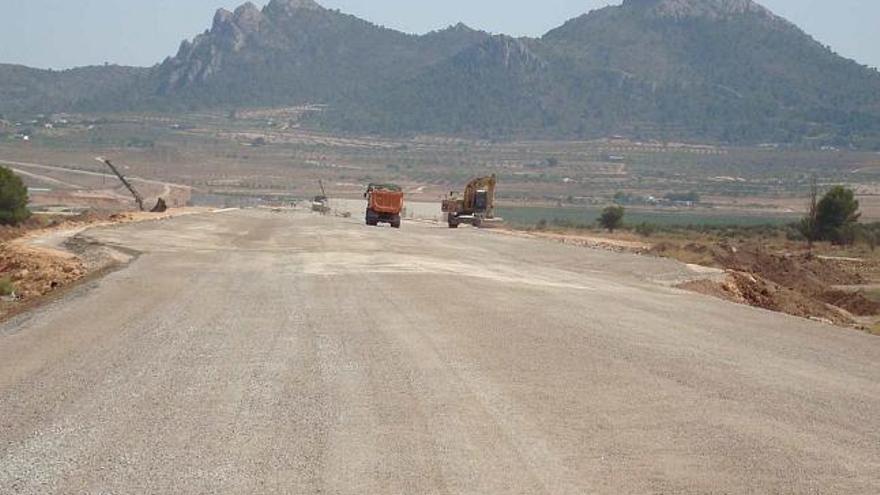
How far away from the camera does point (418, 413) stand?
10.9 metres

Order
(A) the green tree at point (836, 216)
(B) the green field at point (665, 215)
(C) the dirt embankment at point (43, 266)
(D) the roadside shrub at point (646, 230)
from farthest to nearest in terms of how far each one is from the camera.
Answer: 1. (B) the green field at point (665, 215)
2. (D) the roadside shrub at point (646, 230)
3. (A) the green tree at point (836, 216)
4. (C) the dirt embankment at point (43, 266)

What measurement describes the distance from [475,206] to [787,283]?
28.6 m

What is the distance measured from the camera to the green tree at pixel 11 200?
192 feet

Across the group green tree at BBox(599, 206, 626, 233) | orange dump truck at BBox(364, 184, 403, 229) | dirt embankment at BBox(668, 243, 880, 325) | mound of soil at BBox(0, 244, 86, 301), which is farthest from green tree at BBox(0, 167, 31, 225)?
green tree at BBox(599, 206, 626, 233)

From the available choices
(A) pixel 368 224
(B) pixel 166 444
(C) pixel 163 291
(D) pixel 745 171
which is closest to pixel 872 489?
(B) pixel 166 444

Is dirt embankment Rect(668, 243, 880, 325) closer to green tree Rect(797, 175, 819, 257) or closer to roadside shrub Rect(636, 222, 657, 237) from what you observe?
green tree Rect(797, 175, 819, 257)

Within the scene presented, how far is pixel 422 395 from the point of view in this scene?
462 inches

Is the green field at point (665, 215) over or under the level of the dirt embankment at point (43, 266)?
under

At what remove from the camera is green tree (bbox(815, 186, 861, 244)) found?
76250 mm

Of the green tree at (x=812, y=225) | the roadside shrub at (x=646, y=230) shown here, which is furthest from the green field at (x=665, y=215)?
the green tree at (x=812, y=225)

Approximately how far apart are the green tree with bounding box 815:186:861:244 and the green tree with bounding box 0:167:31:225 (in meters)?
47.9

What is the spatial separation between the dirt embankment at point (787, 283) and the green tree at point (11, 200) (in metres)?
30.9

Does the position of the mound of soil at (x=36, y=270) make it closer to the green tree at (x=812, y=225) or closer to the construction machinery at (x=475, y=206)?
the construction machinery at (x=475, y=206)

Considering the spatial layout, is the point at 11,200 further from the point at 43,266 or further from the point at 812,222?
the point at 812,222
